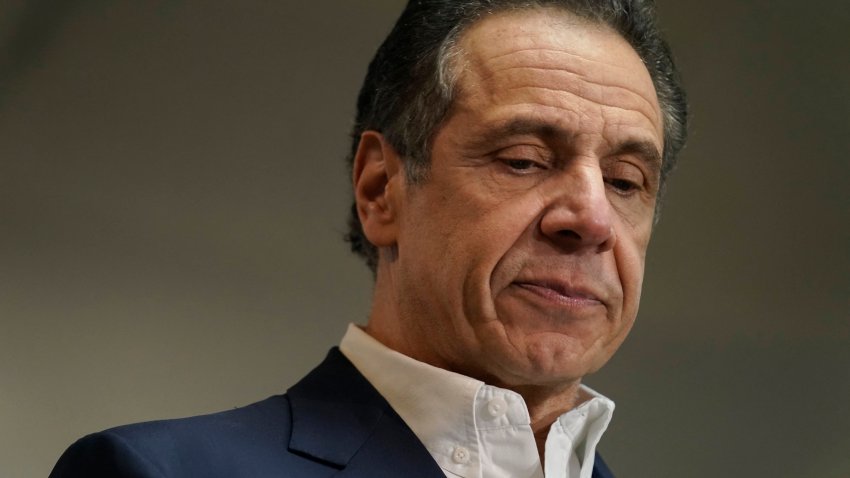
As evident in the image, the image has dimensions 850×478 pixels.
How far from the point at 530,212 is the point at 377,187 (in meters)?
0.21

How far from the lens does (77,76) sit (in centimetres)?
164

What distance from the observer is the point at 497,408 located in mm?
1127

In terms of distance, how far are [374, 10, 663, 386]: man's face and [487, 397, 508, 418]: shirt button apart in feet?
0.10

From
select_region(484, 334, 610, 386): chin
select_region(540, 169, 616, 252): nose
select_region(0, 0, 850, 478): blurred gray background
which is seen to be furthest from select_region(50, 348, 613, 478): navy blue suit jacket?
select_region(0, 0, 850, 478): blurred gray background

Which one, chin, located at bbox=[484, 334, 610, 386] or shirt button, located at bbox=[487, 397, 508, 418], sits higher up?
chin, located at bbox=[484, 334, 610, 386]

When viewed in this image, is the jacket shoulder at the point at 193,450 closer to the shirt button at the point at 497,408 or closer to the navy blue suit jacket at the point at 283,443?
the navy blue suit jacket at the point at 283,443

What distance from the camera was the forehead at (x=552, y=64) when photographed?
118 cm

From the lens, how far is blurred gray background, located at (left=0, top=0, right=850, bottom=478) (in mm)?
1574

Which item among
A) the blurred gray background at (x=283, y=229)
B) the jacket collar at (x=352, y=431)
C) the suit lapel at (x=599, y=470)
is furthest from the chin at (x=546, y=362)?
the blurred gray background at (x=283, y=229)

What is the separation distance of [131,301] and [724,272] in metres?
0.96

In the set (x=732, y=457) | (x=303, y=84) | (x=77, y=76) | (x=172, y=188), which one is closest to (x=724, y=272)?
(x=732, y=457)

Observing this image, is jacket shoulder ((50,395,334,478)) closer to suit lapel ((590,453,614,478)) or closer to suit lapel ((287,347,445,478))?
suit lapel ((287,347,445,478))

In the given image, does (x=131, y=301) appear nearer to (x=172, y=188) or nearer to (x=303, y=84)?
(x=172, y=188)

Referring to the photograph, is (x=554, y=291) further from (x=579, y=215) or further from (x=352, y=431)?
(x=352, y=431)
